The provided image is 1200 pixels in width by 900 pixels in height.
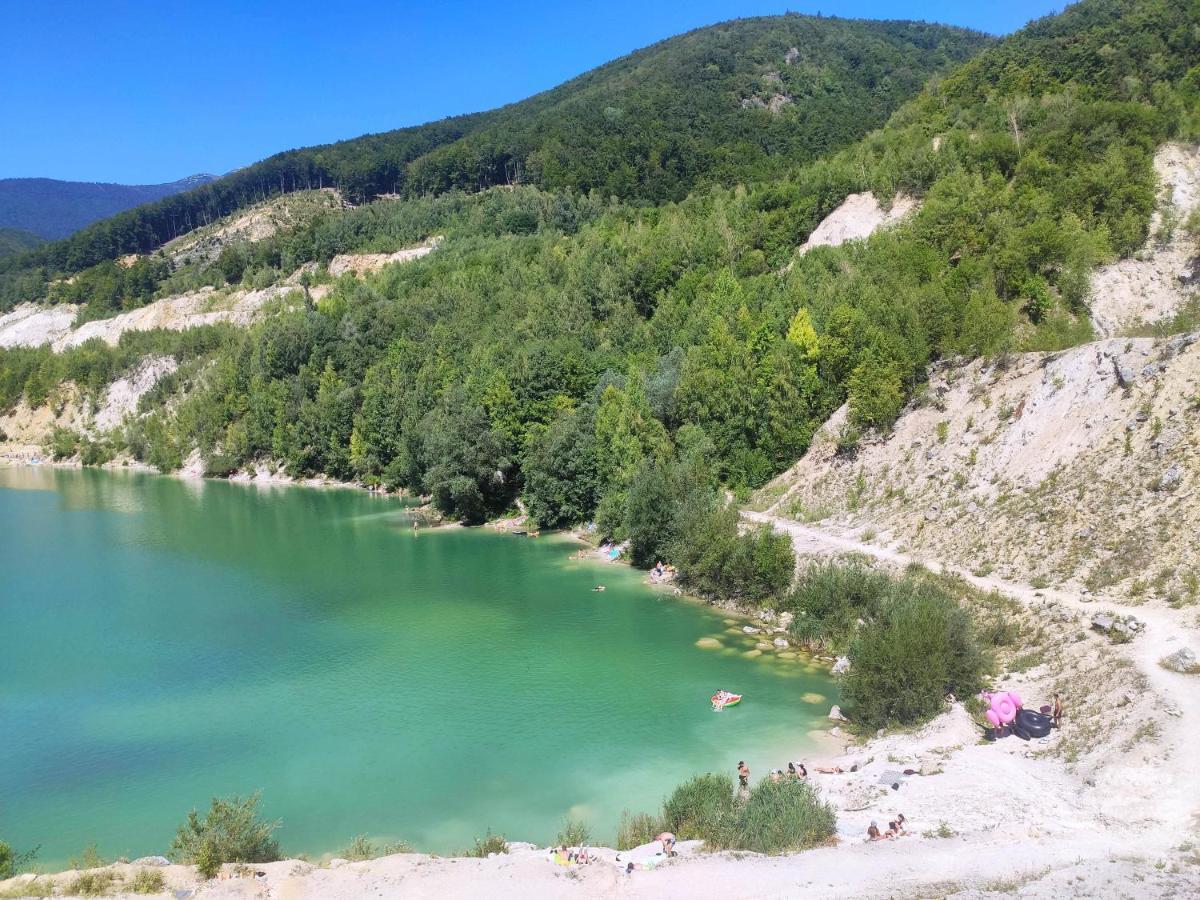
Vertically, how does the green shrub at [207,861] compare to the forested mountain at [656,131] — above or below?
below

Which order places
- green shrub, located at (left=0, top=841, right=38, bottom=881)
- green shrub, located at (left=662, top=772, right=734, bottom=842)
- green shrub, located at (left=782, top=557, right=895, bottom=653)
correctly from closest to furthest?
green shrub, located at (left=0, top=841, right=38, bottom=881) → green shrub, located at (left=662, top=772, right=734, bottom=842) → green shrub, located at (left=782, top=557, right=895, bottom=653)

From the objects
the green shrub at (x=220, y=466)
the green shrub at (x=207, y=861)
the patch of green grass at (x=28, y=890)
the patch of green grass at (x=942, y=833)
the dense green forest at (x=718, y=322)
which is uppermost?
the dense green forest at (x=718, y=322)

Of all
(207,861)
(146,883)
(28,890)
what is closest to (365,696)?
(207,861)

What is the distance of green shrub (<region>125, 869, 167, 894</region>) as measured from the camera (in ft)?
53.8

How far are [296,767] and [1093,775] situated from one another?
20820mm

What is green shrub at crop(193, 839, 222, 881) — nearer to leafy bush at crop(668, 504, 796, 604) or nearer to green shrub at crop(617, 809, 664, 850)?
green shrub at crop(617, 809, 664, 850)

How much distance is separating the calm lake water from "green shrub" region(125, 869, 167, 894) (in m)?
3.88

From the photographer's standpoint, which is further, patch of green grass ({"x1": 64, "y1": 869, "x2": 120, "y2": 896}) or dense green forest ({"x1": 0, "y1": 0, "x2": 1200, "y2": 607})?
dense green forest ({"x1": 0, "y1": 0, "x2": 1200, "y2": 607})

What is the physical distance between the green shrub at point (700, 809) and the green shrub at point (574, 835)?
1880 millimetres

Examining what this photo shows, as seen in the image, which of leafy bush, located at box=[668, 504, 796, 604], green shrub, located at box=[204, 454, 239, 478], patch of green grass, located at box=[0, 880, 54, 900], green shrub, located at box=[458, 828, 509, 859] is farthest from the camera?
green shrub, located at box=[204, 454, 239, 478]

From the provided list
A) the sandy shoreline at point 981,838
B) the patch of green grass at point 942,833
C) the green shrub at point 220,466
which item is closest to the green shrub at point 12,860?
the sandy shoreline at point 981,838

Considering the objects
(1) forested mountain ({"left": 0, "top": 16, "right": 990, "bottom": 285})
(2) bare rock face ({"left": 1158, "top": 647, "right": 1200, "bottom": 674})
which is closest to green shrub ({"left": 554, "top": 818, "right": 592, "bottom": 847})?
(2) bare rock face ({"left": 1158, "top": 647, "right": 1200, "bottom": 674})

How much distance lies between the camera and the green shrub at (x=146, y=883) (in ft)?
53.8

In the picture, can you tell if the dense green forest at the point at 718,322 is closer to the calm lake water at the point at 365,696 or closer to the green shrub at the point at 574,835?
the calm lake water at the point at 365,696
